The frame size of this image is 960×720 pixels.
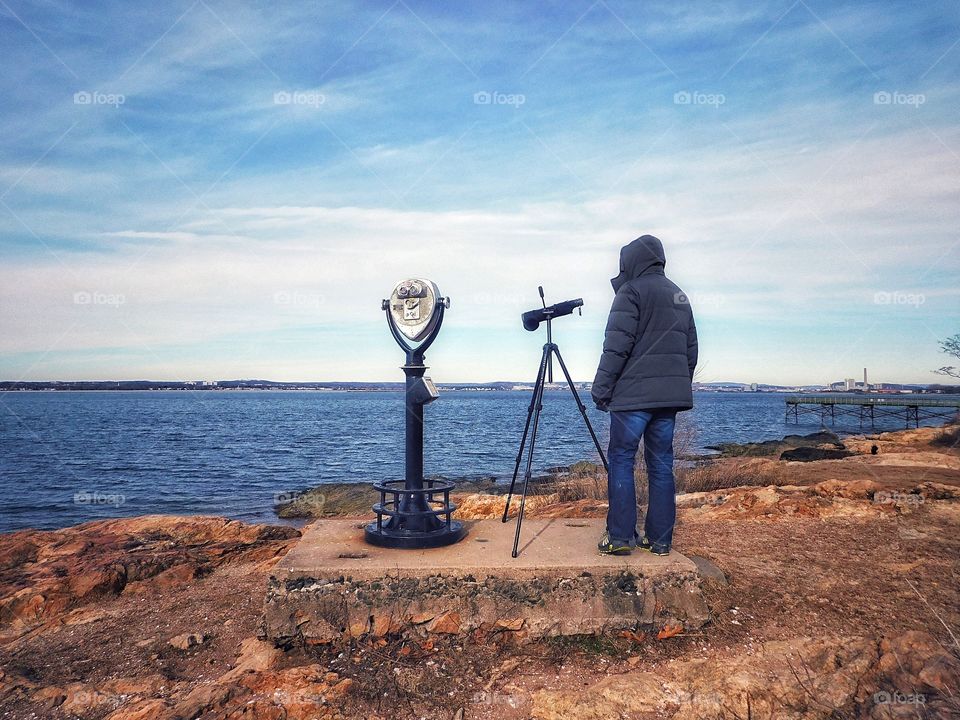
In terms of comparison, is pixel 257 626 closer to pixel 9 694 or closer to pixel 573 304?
pixel 9 694

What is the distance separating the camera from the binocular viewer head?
503 centimetres

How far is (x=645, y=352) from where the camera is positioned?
14.6ft

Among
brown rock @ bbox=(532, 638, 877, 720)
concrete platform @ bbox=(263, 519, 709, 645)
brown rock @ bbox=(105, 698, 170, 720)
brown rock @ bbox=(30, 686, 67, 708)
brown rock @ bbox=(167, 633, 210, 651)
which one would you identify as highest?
concrete platform @ bbox=(263, 519, 709, 645)

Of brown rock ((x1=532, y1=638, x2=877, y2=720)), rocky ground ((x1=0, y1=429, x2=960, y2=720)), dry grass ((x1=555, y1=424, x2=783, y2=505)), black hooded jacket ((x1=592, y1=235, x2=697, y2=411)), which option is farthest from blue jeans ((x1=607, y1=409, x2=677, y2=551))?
dry grass ((x1=555, y1=424, x2=783, y2=505))

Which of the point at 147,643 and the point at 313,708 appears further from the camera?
the point at 147,643

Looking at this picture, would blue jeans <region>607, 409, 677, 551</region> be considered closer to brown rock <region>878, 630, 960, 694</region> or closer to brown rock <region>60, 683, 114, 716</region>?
brown rock <region>878, 630, 960, 694</region>

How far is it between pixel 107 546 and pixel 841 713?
7.13 metres

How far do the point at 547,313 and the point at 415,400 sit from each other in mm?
1285

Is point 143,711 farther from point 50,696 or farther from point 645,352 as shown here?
point 645,352

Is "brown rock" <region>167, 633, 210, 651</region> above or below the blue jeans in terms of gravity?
below

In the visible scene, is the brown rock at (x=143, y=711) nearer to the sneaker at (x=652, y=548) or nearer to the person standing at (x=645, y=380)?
the person standing at (x=645, y=380)

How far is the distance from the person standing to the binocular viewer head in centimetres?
42

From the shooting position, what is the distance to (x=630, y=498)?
15.2ft

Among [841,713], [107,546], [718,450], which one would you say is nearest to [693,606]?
[841,713]
